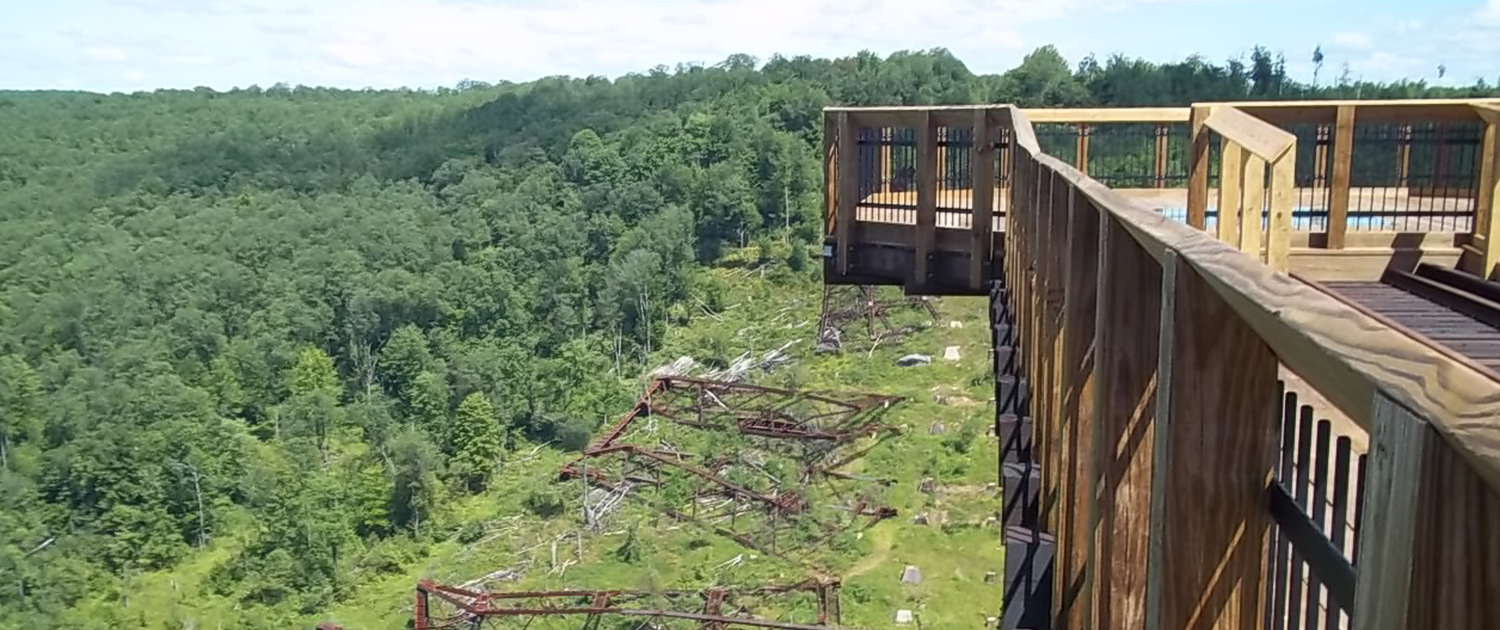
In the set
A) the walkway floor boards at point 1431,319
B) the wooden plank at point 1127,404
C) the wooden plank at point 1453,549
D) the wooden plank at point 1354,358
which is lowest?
the walkway floor boards at point 1431,319

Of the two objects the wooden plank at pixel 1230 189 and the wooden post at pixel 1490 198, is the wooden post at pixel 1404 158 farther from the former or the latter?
the wooden plank at pixel 1230 189

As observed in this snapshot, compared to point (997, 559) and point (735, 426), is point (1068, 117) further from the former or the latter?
point (735, 426)

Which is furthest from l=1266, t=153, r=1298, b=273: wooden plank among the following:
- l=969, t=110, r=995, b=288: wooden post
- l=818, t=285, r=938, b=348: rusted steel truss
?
l=818, t=285, r=938, b=348: rusted steel truss

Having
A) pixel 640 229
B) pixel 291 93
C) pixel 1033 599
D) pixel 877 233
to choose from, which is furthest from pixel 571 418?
pixel 291 93

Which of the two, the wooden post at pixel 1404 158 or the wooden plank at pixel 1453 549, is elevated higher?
the wooden plank at pixel 1453 549

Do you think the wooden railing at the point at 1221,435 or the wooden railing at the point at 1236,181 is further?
the wooden railing at the point at 1236,181

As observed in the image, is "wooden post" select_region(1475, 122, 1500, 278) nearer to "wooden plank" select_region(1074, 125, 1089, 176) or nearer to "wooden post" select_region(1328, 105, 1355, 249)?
"wooden post" select_region(1328, 105, 1355, 249)

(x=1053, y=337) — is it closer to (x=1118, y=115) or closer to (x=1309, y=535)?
(x=1309, y=535)

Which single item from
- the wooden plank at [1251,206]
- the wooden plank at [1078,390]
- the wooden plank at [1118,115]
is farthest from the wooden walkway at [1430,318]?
the wooden plank at [1118,115]
